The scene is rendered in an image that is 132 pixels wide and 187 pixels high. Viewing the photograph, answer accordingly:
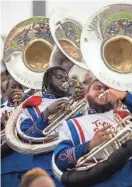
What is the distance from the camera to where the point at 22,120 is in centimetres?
373

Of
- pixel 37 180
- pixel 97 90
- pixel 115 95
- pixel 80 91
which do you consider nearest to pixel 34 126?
pixel 80 91

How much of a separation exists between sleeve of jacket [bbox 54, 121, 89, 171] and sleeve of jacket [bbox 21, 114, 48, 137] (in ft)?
1.01

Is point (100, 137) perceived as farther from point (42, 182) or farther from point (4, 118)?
point (4, 118)

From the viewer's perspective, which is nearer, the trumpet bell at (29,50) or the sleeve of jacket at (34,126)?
the sleeve of jacket at (34,126)

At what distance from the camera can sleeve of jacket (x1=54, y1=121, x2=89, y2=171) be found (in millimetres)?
3152

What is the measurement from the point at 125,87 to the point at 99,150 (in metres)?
0.30

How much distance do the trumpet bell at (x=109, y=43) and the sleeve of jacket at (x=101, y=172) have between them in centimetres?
33

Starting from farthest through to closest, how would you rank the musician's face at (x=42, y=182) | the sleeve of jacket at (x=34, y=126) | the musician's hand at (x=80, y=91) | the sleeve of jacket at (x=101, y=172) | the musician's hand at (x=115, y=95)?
the sleeve of jacket at (x=34, y=126), the musician's hand at (x=80, y=91), the musician's hand at (x=115, y=95), the sleeve of jacket at (x=101, y=172), the musician's face at (x=42, y=182)

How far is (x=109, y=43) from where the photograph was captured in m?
3.31

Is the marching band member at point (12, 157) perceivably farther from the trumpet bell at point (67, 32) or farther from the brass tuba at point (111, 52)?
the brass tuba at point (111, 52)

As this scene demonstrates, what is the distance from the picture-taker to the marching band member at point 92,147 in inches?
123

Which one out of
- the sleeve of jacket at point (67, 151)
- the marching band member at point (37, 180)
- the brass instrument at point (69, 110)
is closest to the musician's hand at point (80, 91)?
the brass instrument at point (69, 110)

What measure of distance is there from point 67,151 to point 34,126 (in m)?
0.48

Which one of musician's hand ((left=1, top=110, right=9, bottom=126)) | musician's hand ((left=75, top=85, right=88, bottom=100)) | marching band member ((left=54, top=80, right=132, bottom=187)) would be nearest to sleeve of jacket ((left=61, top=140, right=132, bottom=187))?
marching band member ((left=54, top=80, right=132, bottom=187))
